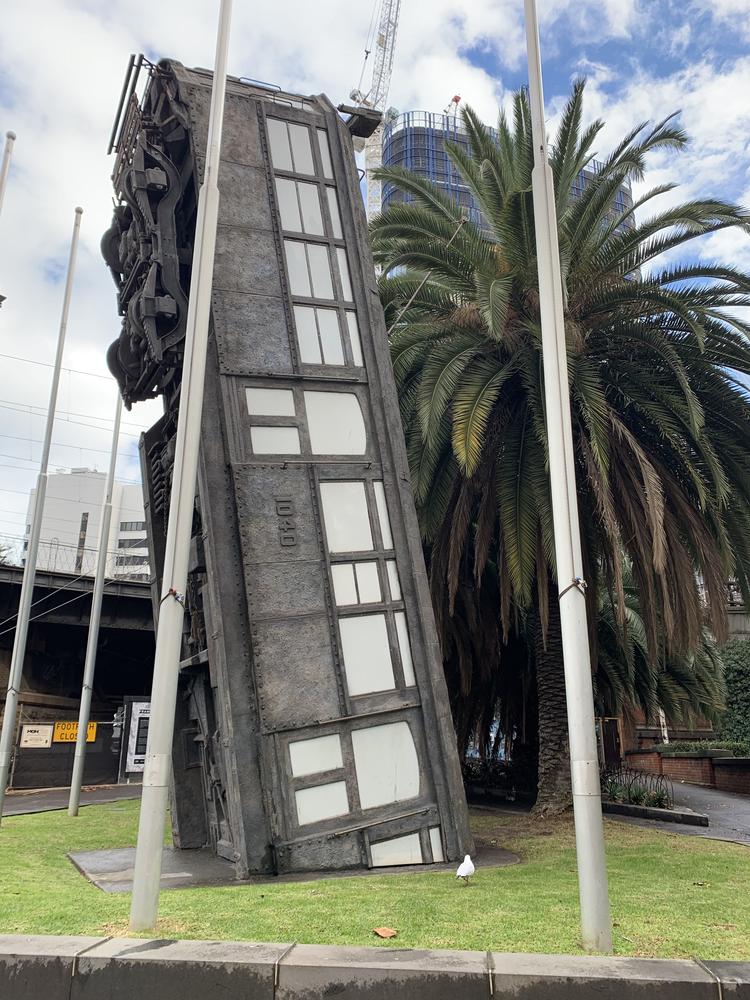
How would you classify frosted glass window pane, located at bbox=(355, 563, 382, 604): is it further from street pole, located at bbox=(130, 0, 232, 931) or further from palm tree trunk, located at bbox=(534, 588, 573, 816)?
palm tree trunk, located at bbox=(534, 588, 573, 816)

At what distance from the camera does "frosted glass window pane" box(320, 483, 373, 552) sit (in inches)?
497

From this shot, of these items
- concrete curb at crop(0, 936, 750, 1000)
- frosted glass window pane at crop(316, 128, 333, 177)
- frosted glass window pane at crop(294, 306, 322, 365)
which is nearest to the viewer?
concrete curb at crop(0, 936, 750, 1000)

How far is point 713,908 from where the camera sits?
25.2 feet

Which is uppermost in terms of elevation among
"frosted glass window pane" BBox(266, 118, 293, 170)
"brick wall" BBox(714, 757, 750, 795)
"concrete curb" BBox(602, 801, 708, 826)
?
"frosted glass window pane" BBox(266, 118, 293, 170)

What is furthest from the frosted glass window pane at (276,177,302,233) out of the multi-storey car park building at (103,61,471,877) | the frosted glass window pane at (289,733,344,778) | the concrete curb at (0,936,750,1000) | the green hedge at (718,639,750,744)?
the green hedge at (718,639,750,744)

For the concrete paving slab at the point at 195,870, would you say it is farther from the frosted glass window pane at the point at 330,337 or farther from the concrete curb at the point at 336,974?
the frosted glass window pane at the point at 330,337

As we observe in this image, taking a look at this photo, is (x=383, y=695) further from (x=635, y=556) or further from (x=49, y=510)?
(x=49, y=510)

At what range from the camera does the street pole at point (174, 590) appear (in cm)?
695

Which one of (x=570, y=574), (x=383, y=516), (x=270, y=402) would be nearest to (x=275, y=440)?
(x=270, y=402)

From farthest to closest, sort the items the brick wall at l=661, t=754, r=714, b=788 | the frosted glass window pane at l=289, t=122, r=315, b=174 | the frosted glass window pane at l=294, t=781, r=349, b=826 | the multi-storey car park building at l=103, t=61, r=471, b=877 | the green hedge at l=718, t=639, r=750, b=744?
the green hedge at l=718, t=639, r=750, b=744 → the brick wall at l=661, t=754, r=714, b=788 → the frosted glass window pane at l=289, t=122, r=315, b=174 → the multi-storey car park building at l=103, t=61, r=471, b=877 → the frosted glass window pane at l=294, t=781, r=349, b=826

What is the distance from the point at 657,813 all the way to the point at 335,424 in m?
10.6

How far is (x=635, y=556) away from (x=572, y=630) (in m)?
9.51

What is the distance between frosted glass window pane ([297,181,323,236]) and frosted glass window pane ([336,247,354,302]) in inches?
18.5

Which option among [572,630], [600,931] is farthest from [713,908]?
[572,630]
